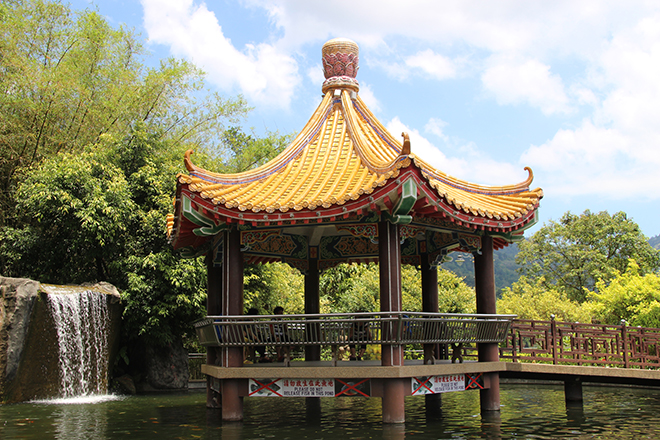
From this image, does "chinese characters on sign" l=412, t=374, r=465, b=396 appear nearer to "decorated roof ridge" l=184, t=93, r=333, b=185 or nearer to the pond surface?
the pond surface

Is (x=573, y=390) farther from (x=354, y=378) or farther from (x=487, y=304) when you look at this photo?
(x=354, y=378)

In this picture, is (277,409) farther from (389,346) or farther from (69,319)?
(69,319)

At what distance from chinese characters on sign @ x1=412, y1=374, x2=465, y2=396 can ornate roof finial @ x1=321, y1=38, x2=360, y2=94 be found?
6.31 m

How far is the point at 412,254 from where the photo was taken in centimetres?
1345

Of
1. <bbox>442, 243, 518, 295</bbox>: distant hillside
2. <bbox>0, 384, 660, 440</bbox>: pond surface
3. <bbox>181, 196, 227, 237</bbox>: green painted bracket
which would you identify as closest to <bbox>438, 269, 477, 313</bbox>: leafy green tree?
<bbox>0, 384, 660, 440</bbox>: pond surface

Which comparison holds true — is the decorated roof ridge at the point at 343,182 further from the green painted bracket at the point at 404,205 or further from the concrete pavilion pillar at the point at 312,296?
the concrete pavilion pillar at the point at 312,296

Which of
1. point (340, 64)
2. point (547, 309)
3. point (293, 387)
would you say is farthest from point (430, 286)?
point (547, 309)

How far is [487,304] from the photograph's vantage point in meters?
11.4

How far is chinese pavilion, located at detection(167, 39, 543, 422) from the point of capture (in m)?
9.56

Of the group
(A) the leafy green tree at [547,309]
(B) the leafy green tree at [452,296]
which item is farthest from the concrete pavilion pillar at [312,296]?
(A) the leafy green tree at [547,309]

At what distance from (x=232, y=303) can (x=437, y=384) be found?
3.62m

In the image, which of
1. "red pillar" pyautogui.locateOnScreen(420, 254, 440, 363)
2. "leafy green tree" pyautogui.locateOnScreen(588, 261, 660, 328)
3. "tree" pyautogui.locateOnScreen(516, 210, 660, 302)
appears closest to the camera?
"red pillar" pyautogui.locateOnScreen(420, 254, 440, 363)

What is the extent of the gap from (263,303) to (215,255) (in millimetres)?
10638

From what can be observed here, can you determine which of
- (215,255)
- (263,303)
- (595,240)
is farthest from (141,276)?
(595,240)
